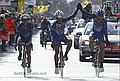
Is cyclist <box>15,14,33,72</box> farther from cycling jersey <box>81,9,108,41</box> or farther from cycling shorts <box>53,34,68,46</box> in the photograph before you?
cycling jersey <box>81,9,108,41</box>

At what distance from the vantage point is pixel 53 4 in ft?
466

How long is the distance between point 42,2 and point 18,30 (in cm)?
11085

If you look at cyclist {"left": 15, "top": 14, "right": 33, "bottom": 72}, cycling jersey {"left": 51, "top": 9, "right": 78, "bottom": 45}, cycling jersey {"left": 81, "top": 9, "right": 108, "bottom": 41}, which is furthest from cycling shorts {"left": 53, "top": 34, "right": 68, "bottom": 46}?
cycling jersey {"left": 81, "top": 9, "right": 108, "bottom": 41}

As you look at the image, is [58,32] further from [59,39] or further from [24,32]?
[24,32]

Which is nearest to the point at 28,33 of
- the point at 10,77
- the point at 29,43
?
the point at 29,43

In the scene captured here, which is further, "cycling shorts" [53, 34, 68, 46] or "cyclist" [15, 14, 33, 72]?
"cyclist" [15, 14, 33, 72]

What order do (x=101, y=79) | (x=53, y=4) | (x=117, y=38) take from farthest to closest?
(x=53, y=4) < (x=117, y=38) < (x=101, y=79)

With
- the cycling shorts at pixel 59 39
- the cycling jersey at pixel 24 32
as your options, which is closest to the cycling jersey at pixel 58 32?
the cycling shorts at pixel 59 39

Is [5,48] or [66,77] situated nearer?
[66,77]

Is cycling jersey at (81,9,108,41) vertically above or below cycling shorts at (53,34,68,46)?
above

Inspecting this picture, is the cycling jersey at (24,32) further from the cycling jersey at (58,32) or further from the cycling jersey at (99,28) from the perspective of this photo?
the cycling jersey at (99,28)

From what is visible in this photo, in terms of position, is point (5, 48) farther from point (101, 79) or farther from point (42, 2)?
point (42, 2)

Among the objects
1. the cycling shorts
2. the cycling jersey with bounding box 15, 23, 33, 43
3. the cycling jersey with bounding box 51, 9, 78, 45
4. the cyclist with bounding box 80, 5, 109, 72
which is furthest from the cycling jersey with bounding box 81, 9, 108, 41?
the cycling jersey with bounding box 15, 23, 33, 43

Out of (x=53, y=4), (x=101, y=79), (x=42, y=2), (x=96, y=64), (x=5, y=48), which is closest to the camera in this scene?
(x=101, y=79)
